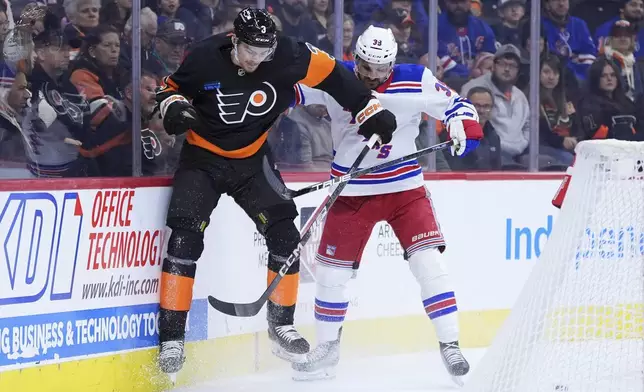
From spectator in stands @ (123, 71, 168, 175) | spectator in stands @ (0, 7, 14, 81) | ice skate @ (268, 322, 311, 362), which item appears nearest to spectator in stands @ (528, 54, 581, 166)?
ice skate @ (268, 322, 311, 362)

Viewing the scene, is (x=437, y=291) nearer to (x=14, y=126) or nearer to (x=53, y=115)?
(x=53, y=115)

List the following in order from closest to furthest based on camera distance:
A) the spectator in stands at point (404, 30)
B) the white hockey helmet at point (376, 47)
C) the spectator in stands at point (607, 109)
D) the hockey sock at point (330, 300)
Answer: the white hockey helmet at point (376, 47), the hockey sock at point (330, 300), the spectator in stands at point (404, 30), the spectator in stands at point (607, 109)

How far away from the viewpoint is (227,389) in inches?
170

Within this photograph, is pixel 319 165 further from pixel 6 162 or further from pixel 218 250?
pixel 6 162

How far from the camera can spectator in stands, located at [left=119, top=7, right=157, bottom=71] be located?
14.1ft

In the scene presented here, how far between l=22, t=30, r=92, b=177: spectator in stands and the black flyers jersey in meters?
0.31

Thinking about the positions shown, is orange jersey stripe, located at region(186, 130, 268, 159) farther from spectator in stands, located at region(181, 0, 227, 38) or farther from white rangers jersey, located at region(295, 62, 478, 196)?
spectator in stands, located at region(181, 0, 227, 38)

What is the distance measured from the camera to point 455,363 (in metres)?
4.50

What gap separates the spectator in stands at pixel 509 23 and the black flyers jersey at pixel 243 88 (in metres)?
1.68

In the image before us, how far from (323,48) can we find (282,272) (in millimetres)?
1194

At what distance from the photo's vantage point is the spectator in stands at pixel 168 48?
4.41m

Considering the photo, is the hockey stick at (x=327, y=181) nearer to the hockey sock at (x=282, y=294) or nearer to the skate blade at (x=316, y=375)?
the hockey sock at (x=282, y=294)

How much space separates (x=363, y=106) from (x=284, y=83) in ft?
0.98

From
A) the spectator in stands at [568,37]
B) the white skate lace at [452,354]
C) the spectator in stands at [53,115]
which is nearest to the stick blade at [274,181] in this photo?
the spectator in stands at [53,115]
